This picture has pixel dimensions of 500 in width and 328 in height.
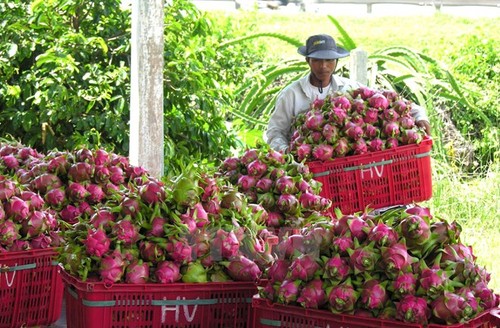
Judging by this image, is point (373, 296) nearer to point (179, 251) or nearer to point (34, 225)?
point (179, 251)

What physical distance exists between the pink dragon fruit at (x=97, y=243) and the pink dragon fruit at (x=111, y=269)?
3 centimetres

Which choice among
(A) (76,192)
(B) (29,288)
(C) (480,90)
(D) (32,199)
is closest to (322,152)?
(A) (76,192)

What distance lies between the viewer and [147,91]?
4.92 m

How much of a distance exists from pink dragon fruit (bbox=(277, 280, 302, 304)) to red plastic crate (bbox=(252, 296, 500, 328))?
0.05ft

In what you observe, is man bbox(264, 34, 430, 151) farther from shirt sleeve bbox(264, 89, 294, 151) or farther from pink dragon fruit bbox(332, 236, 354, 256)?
pink dragon fruit bbox(332, 236, 354, 256)

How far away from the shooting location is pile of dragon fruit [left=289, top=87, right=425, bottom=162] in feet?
13.7

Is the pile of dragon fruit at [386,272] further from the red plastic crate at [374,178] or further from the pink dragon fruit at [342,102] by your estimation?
the pink dragon fruit at [342,102]

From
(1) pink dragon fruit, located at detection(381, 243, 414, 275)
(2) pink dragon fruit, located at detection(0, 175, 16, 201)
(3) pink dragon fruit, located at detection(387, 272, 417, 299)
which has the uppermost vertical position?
(2) pink dragon fruit, located at detection(0, 175, 16, 201)

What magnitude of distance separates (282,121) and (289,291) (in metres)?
2.74

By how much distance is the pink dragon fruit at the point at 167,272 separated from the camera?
2426 millimetres

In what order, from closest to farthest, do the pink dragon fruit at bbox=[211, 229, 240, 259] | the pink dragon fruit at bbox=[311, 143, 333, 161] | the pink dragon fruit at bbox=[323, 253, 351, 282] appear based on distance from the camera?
1. the pink dragon fruit at bbox=[323, 253, 351, 282]
2. the pink dragon fruit at bbox=[211, 229, 240, 259]
3. the pink dragon fruit at bbox=[311, 143, 333, 161]

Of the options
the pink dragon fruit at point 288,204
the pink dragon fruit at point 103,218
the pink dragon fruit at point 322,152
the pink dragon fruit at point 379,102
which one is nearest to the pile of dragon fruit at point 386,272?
the pink dragon fruit at point 103,218

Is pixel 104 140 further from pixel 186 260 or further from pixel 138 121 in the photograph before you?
A: pixel 186 260

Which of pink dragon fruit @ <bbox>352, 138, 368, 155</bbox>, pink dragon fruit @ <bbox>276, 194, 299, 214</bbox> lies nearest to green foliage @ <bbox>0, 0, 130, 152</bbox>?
pink dragon fruit @ <bbox>352, 138, 368, 155</bbox>
